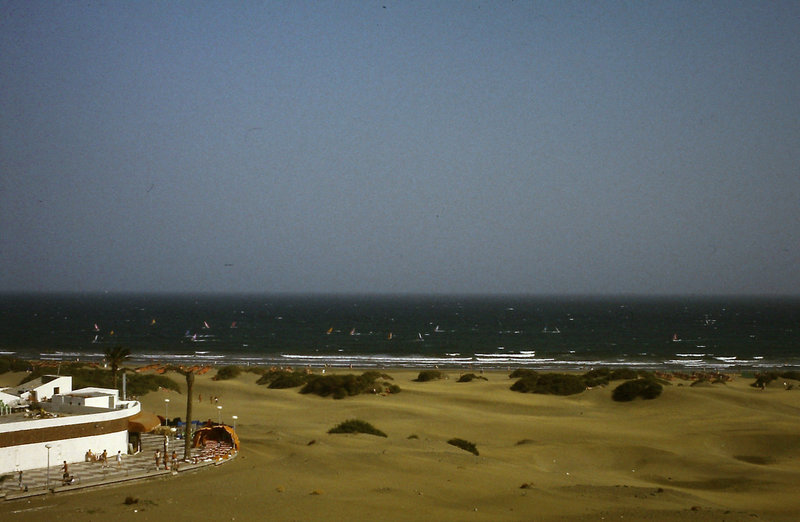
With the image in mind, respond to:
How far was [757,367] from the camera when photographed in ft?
276

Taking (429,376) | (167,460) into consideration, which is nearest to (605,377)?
(429,376)

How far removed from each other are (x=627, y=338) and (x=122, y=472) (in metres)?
A: 114

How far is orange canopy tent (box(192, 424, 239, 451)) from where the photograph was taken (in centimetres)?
2869

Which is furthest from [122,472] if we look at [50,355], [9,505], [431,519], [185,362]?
[50,355]

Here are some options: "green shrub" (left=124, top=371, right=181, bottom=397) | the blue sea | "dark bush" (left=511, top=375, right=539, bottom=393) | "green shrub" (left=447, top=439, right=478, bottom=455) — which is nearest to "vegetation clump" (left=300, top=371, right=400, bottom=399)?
"dark bush" (left=511, top=375, right=539, bottom=393)

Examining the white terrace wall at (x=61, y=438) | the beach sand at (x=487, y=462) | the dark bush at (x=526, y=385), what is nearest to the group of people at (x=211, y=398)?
the beach sand at (x=487, y=462)

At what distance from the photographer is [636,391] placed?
47.7 metres

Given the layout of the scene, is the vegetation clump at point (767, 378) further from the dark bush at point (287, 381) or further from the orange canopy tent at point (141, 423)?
the orange canopy tent at point (141, 423)

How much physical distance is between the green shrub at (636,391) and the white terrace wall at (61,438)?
32.2m

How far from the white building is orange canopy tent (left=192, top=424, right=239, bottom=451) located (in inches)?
104

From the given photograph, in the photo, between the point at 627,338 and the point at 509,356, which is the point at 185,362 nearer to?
the point at 509,356

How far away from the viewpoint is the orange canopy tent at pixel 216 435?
2869 cm

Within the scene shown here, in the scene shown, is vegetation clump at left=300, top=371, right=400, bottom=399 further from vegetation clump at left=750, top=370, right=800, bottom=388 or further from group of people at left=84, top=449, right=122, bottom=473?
vegetation clump at left=750, top=370, right=800, bottom=388

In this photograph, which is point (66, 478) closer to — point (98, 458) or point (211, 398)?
point (98, 458)
